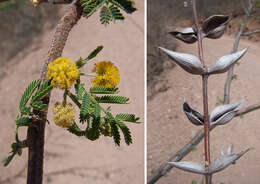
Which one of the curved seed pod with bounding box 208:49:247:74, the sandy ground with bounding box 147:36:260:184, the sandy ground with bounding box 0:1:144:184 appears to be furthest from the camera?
the sandy ground with bounding box 0:1:144:184

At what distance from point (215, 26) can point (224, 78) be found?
1.57 ft

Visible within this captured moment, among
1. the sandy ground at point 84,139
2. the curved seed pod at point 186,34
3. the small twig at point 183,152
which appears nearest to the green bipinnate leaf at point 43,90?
the curved seed pod at point 186,34

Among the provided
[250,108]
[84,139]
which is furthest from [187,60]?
[84,139]

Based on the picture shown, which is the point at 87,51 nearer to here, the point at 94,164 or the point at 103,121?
the point at 94,164

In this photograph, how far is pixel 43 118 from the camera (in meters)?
0.23

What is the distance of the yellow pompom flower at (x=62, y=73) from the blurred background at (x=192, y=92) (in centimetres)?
40

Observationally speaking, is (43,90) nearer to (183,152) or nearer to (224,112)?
(224,112)

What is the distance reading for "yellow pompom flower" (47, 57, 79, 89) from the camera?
0.19m

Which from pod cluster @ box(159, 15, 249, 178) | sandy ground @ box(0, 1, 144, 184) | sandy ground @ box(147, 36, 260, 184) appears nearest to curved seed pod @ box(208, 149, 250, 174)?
pod cluster @ box(159, 15, 249, 178)

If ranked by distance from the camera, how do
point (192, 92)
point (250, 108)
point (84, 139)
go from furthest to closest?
point (84, 139) → point (192, 92) → point (250, 108)

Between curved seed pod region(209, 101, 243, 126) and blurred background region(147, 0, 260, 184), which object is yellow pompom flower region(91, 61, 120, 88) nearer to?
curved seed pod region(209, 101, 243, 126)

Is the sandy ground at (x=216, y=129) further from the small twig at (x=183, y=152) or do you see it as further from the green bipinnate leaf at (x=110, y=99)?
the green bipinnate leaf at (x=110, y=99)

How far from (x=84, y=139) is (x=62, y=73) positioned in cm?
63

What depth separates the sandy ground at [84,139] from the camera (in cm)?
74
